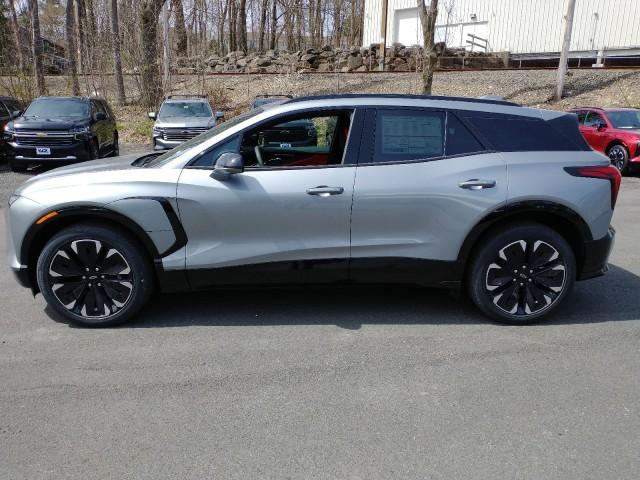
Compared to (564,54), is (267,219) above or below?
below

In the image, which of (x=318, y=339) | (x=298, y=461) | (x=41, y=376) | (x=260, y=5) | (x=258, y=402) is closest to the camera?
(x=298, y=461)

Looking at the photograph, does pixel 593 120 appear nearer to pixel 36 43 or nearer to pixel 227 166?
pixel 227 166

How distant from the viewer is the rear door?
4352 millimetres

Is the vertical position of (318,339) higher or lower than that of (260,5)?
lower

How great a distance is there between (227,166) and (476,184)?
1871 mm

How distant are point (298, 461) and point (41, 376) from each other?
73.6 inches

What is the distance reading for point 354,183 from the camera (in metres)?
4.32

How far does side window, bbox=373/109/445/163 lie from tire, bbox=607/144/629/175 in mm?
10880

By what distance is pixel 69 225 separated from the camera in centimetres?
439

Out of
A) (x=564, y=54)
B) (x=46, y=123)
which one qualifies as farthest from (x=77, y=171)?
(x=564, y=54)

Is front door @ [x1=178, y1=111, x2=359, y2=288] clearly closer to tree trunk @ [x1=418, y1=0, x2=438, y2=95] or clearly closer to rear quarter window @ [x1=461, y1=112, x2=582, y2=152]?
rear quarter window @ [x1=461, y1=112, x2=582, y2=152]

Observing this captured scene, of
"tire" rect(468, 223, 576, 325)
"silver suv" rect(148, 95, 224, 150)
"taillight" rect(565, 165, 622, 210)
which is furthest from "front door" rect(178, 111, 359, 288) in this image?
"silver suv" rect(148, 95, 224, 150)

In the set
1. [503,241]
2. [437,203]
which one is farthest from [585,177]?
[437,203]

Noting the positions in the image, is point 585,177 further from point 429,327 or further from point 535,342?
point 429,327
